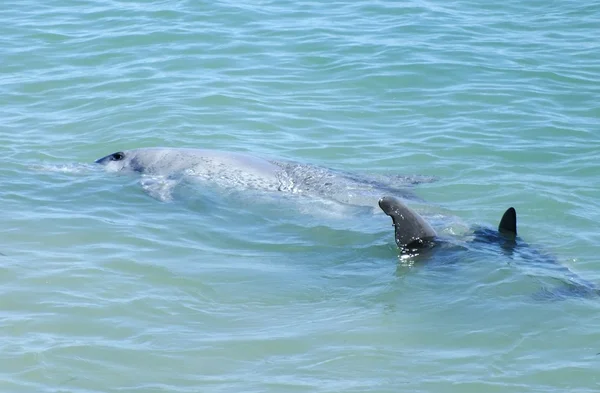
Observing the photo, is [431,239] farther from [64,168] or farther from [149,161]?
[64,168]

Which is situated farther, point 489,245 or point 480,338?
point 489,245

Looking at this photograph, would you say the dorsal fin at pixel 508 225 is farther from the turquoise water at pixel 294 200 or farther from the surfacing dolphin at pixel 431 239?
the turquoise water at pixel 294 200

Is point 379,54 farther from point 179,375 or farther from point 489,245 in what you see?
point 179,375

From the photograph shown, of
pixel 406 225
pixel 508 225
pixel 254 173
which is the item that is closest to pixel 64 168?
pixel 254 173

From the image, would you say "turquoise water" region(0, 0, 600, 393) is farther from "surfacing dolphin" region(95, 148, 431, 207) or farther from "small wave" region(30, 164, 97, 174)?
"surfacing dolphin" region(95, 148, 431, 207)

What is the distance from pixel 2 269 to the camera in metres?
8.62

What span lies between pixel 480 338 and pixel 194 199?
434cm

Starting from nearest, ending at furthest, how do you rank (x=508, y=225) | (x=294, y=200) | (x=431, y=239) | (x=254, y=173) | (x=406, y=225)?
(x=406, y=225)
(x=431, y=239)
(x=508, y=225)
(x=294, y=200)
(x=254, y=173)

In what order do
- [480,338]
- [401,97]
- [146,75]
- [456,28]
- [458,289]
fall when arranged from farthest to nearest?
[456,28] → [146,75] → [401,97] → [458,289] → [480,338]

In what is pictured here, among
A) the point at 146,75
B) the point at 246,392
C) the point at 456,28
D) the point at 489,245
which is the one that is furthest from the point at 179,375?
the point at 456,28

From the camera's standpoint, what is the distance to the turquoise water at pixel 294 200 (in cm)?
713

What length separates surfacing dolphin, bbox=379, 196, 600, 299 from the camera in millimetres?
8891

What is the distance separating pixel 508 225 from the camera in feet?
30.5

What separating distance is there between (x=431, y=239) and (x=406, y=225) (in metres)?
0.36
